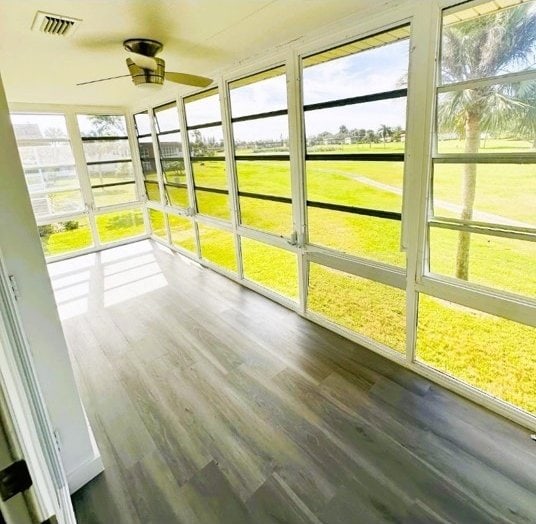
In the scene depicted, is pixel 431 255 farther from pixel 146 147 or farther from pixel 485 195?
pixel 146 147

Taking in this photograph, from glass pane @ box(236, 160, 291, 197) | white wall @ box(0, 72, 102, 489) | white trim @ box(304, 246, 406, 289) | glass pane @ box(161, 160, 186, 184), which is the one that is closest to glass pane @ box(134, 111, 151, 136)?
glass pane @ box(161, 160, 186, 184)

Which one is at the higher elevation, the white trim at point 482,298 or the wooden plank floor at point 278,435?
the white trim at point 482,298

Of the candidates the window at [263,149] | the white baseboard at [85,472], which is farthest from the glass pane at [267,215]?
the white baseboard at [85,472]

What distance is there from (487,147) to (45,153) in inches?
255

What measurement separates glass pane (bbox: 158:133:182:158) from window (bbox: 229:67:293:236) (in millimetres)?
1651

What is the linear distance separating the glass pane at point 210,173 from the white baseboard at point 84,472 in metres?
3.41

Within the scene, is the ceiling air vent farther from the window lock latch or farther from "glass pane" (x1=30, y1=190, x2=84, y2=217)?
"glass pane" (x1=30, y1=190, x2=84, y2=217)

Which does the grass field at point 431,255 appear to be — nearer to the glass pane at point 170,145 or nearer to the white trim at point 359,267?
the white trim at point 359,267

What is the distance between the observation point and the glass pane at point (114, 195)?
6.35 metres

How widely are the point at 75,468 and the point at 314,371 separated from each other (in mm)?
1793

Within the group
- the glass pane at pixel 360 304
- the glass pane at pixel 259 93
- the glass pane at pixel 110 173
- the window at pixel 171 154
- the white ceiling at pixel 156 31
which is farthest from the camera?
the glass pane at pixel 110 173

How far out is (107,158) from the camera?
6.34m

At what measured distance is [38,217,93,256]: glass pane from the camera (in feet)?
19.2

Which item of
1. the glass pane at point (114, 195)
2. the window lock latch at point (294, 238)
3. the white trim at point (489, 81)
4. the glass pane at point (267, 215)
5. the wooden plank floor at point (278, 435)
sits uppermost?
the white trim at point (489, 81)
